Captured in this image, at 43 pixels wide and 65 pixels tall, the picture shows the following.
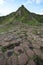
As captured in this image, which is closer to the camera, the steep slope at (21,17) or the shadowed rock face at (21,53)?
the shadowed rock face at (21,53)

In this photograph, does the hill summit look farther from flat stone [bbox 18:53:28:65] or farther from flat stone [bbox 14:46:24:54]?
flat stone [bbox 18:53:28:65]

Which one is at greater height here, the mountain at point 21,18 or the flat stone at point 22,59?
the flat stone at point 22,59

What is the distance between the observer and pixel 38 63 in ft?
31.3

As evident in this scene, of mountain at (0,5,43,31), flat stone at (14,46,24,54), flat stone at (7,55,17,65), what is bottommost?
mountain at (0,5,43,31)

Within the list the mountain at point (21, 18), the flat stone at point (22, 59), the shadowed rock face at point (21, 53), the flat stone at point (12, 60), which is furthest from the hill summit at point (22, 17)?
the flat stone at point (12, 60)

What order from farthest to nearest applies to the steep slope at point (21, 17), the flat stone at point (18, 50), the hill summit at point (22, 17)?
the steep slope at point (21, 17), the hill summit at point (22, 17), the flat stone at point (18, 50)

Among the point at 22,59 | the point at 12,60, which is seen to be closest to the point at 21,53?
the point at 22,59

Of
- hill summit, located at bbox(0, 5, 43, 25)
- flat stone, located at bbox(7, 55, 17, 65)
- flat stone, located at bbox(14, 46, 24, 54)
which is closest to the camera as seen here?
flat stone, located at bbox(7, 55, 17, 65)

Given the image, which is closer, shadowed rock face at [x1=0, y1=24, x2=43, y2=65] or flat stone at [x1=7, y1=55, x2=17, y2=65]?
flat stone at [x1=7, y1=55, x2=17, y2=65]

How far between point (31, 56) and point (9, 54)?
135cm

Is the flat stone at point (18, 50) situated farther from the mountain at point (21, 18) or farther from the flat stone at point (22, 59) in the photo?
the mountain at point (21, 18)

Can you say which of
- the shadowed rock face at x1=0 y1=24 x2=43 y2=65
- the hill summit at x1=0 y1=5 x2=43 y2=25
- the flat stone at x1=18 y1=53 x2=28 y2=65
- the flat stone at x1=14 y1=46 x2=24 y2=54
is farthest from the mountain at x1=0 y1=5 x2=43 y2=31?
the flat stone at x1=18 y1=53 x2=28 y2=65

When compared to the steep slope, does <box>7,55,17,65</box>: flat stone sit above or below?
above

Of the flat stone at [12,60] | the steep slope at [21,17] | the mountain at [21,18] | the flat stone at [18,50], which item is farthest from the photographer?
the steep slope at [21,17]
